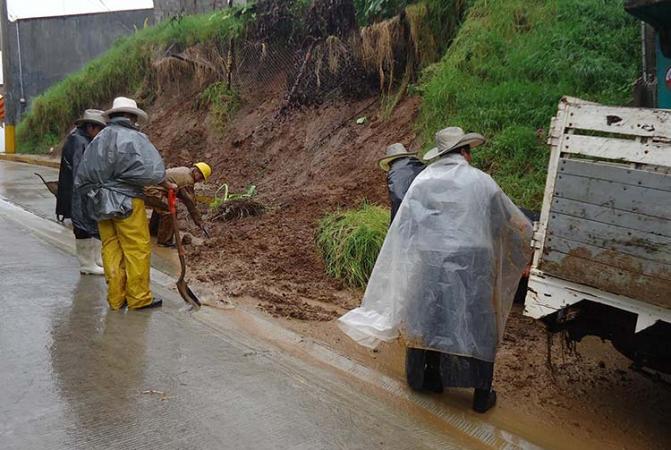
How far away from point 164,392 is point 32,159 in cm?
1507

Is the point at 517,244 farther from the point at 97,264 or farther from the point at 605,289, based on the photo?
the point at 97,264

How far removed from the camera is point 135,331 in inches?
195

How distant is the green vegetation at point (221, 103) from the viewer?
12836 millimetres

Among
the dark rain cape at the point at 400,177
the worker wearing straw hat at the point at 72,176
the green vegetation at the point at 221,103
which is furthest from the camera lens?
the green vegetation at the point at 221,103

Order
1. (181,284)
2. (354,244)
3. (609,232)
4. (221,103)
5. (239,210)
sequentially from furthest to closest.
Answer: (221,103), (239,210), (354,244), (181,284), (609,232)

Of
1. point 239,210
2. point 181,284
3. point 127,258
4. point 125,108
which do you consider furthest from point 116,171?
point 239,210

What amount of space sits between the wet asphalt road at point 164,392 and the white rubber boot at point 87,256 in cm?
97

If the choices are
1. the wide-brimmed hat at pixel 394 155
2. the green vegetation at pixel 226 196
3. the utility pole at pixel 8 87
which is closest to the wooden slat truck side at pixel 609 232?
the wide-brimmed hat at pixel 394 155

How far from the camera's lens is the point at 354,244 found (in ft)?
20.5

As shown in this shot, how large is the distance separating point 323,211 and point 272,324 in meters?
2.56

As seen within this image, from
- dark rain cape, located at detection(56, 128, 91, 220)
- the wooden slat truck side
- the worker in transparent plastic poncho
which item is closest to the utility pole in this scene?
dark rain cape, located at detection(56, 128, 91, 220)

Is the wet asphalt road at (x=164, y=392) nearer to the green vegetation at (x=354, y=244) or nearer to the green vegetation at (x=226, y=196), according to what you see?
the green vegetation at (x=354, y=244)

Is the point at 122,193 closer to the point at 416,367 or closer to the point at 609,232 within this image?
the point at 416,367

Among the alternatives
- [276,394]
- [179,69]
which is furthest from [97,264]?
[179,69]
